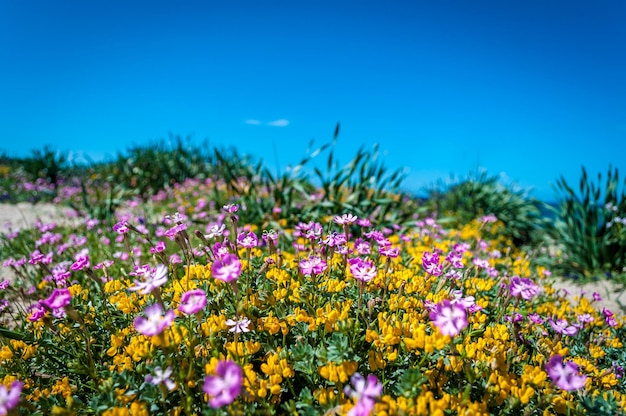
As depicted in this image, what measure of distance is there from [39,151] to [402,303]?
15.1 m

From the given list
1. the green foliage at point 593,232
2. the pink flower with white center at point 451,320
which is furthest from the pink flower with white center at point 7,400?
the green foliage at point 593,232

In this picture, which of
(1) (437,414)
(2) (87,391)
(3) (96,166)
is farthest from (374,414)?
(3) (96,166)

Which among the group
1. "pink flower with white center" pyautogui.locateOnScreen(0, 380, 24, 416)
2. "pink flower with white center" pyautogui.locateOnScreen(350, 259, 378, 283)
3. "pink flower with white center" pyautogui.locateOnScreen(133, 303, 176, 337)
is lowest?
"pink flower with white center" pyautogui.locateOnScreen(0, 380, 24, 416)

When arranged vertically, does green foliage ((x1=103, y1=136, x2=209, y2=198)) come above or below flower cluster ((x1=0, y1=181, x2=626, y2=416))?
above

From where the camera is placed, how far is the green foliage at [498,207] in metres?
9.00

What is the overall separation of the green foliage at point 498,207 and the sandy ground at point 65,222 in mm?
2514

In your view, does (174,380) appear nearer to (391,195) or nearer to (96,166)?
(391,195)

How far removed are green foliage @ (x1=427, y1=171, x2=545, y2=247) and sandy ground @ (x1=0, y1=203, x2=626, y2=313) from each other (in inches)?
99.0

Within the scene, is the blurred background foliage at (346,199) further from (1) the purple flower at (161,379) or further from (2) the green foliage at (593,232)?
(1) the purple flower at (161,379)

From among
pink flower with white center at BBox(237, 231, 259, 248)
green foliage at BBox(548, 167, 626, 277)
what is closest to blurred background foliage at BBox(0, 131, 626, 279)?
green foliage at BBox(548, 167, 626, 277)

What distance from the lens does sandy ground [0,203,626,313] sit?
5.17 metres

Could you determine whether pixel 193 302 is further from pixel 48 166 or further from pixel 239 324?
pixel 48 166

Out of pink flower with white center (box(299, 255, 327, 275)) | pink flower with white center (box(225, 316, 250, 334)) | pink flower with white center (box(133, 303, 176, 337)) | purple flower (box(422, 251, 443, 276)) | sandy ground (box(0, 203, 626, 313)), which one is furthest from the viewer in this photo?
sandy ground (box(0, 203, 626, 313))

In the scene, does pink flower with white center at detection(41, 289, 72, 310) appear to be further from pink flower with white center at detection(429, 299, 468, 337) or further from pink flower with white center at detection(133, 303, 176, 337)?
pink flower with white center at detection(429, 299, 468, 337)
